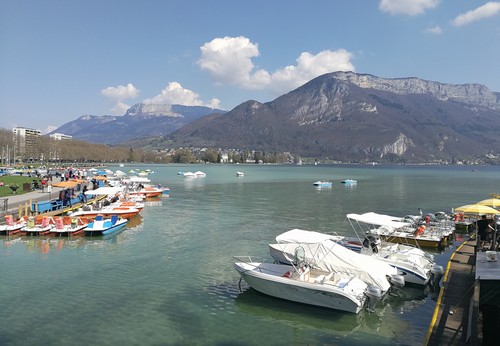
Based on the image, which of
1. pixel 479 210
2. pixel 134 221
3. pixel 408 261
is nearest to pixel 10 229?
pixel 134 221

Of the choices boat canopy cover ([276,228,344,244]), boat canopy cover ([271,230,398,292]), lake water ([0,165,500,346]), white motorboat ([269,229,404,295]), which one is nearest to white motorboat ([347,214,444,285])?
lake water ([0,165,500,346])

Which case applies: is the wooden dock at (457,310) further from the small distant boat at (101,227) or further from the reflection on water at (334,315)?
the small distant boat at (101,227)

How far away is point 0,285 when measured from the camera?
77.6 ft

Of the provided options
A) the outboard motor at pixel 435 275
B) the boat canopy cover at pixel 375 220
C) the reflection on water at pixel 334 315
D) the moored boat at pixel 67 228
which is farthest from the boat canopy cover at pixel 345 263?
the moored boat at pixel 67 228

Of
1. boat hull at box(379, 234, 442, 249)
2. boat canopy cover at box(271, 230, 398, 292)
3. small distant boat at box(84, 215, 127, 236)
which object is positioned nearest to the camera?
boat canopy cover at box(271, 230, 398, 292)

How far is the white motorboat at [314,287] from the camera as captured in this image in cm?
1942

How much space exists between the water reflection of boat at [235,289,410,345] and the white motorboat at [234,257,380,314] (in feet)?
1.29

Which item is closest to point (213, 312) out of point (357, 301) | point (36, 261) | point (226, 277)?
point (226, 277)

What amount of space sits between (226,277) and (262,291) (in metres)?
4.37

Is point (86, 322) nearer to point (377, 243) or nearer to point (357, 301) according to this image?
point (357, 301)

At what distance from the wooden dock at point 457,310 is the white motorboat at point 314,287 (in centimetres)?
362

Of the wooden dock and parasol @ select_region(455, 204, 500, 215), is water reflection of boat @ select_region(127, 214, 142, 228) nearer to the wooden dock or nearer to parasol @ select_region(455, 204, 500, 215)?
the wooden dock

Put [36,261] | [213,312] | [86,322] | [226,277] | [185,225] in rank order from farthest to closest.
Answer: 1. [185,225]
2. [36,261]
3. [226,277]
4. [213,312]
5. [86,322]

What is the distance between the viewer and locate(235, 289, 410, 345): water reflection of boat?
18.2 m
